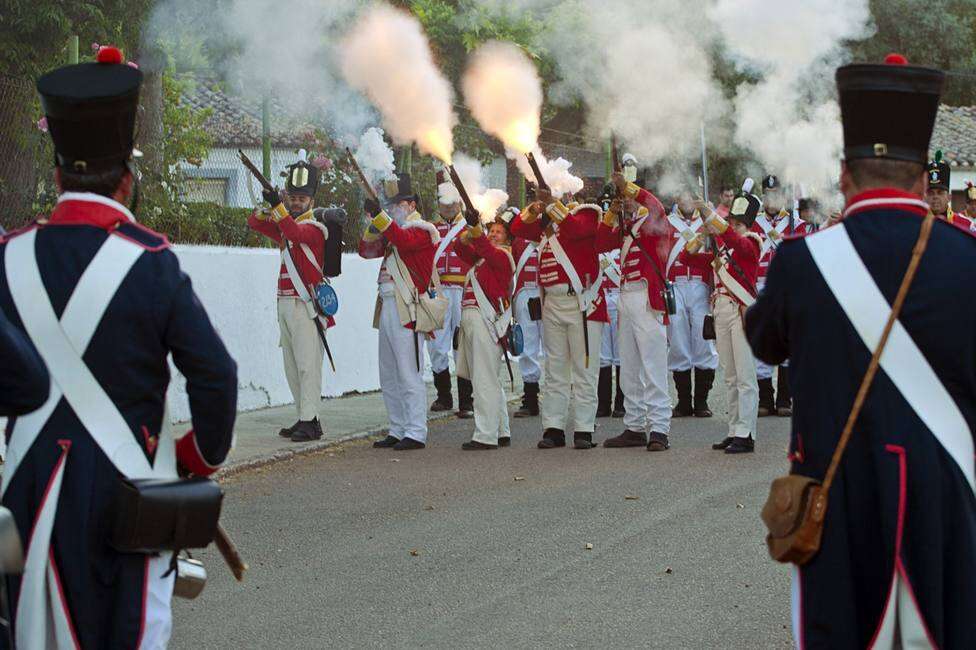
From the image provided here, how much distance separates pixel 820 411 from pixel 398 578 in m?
4.14

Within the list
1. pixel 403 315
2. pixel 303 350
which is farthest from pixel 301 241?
pixel 403 315

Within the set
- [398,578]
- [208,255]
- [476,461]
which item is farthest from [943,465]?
[208,255]

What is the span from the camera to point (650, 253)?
12.3 metres

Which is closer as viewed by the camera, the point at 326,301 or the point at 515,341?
the point at 326,301

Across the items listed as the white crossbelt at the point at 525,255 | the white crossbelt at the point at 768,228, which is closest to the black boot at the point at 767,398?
the white crossbelt at the point at 768,228

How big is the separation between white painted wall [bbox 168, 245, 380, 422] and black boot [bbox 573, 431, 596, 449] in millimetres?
3424

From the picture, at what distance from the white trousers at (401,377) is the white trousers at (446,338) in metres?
2.89

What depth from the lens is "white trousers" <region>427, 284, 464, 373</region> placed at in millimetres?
15891

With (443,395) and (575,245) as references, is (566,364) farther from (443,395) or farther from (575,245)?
(443,395)

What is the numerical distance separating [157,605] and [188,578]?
183 mm

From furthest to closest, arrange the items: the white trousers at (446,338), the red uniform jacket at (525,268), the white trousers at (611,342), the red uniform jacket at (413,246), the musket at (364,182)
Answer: the white trousers at (446,338) < the white trousers at (611,342) < the red uniform jacket at (525,268) < the musket at (364,182) < the red uniform jacket at (413,246)

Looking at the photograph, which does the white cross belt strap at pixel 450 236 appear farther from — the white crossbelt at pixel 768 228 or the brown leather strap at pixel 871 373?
the brown leather strap at pixel 871 373

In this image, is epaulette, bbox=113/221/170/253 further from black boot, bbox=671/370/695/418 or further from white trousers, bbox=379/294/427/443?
black boot, bbox=671/370/695/418

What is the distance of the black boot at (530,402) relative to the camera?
1548 centimetres
